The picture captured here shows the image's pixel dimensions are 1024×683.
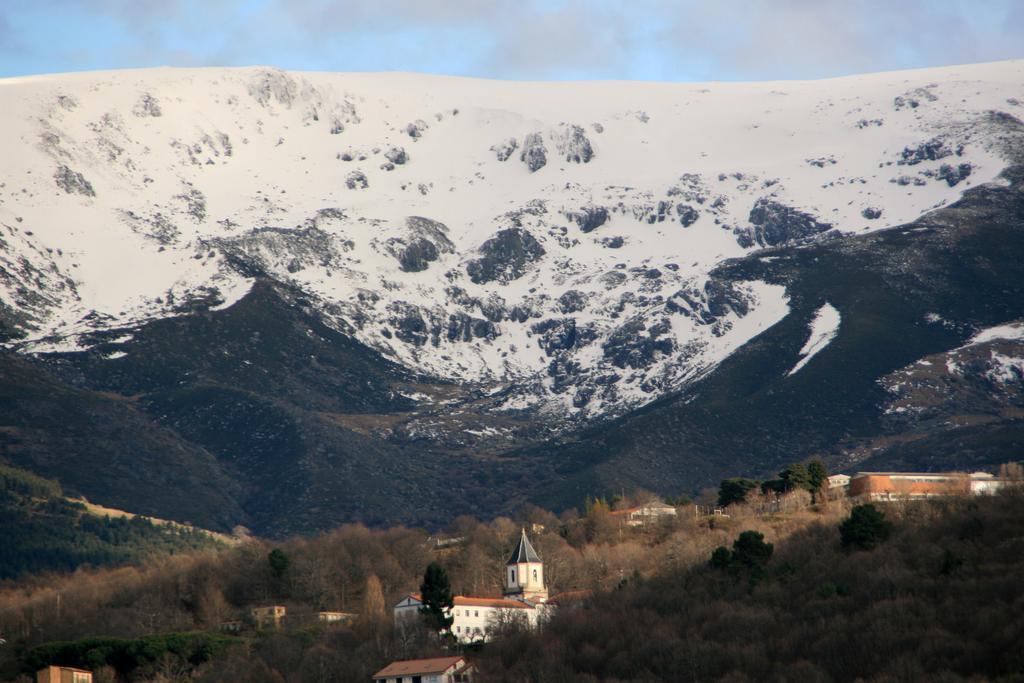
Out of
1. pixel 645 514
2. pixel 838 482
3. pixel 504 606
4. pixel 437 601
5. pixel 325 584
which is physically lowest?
pixel 504 606

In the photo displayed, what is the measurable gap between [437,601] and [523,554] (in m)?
15.2

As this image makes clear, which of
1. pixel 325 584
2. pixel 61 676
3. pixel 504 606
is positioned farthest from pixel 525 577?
pixel 61 676

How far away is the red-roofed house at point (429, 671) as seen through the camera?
413 feet

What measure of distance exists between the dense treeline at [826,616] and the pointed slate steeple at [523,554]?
12.3m

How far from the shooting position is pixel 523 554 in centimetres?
15200

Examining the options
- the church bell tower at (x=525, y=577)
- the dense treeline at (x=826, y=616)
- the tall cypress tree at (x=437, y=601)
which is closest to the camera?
the dense treeline at (x=826, y=616)

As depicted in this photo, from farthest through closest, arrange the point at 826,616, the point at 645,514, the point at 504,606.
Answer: the point at 645,514, the point at 504,606, the point at 826,616

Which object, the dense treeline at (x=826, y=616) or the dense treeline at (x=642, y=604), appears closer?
the dense treeline at (x=826, y=616)

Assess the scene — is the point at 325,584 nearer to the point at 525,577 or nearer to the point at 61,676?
the point at 525,577

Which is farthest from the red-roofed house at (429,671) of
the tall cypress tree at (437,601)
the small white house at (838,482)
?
the small white house at (838,482)

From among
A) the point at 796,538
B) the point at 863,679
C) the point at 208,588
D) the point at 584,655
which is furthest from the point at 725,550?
the point at 208,588

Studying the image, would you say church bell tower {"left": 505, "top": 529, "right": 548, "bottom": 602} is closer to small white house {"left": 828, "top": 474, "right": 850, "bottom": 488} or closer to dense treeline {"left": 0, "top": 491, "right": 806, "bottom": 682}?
dense treeline {"left": 0, "top": 491, "right": 806, "bottom": 682}

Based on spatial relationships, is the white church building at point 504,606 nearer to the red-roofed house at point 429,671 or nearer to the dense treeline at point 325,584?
the dense treeline at point 325,584

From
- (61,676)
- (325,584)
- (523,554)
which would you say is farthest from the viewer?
(325,584)
